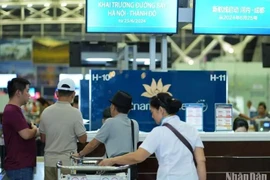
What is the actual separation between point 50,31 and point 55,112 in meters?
16.4

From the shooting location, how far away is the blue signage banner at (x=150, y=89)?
6.38 m

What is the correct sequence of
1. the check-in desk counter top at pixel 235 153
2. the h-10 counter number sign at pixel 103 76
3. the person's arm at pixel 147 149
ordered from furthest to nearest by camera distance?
the h-10 counter number sign at pixel 103 76 → the check-in desk counter top at pixel 235 153 → the person's arm at pixel 147 149

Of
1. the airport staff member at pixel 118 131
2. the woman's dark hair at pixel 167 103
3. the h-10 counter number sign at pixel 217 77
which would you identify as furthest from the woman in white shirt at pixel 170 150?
the h-10 counter number sign at pixel 217 77

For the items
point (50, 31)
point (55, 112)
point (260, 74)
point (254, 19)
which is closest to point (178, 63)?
point (260, 74)

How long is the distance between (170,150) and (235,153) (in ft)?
6.84

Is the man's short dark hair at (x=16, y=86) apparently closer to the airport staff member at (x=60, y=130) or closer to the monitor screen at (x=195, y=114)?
the airport staff member at (x=60, y=130)

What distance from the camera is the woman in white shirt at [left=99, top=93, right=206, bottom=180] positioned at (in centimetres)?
408

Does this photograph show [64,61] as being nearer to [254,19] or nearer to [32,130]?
[254,19]

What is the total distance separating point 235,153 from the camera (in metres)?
5.98

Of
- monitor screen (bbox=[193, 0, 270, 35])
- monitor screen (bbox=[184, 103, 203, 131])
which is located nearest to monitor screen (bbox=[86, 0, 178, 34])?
monitor screen (bbox=[193, 0, 270, 35])

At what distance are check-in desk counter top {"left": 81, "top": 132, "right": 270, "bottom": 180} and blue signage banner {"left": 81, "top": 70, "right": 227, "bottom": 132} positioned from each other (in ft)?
1.99

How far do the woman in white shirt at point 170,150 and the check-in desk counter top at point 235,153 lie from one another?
178 centimetres

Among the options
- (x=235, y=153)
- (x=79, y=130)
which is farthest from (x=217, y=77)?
(x=79, y=130)

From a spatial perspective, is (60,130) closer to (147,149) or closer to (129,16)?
(147,149)
